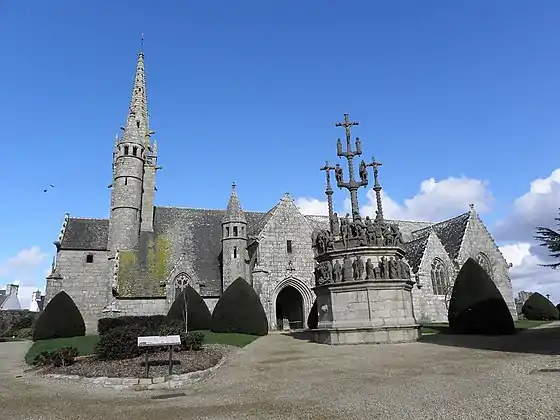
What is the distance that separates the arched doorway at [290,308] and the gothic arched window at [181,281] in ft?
22.3

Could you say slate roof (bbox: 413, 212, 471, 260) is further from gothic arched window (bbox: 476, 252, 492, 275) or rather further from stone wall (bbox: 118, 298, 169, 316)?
stone wall (bbox: 118, 298, 169, 316)

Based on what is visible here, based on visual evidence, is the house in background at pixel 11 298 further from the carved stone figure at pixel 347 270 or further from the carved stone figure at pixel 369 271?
the carved stone figure at pixel 369 271

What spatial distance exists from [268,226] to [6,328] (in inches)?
896

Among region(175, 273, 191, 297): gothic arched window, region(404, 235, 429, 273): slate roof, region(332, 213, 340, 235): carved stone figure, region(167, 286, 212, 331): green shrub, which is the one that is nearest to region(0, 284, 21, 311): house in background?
region(175, 273, 191, 297): gothic arched window

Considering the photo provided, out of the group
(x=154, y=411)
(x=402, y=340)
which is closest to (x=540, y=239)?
(x=402, y=340)

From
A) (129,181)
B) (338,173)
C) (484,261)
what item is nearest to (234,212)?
(129,181)

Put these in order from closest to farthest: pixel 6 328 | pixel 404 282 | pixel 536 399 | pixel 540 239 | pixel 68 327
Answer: pixel 536 399
pixel 540 239
pixel 404 282
pixel 68 327
pixel 6 328

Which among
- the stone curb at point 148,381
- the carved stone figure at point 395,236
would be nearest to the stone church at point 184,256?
the carved stone figure at point 395,236

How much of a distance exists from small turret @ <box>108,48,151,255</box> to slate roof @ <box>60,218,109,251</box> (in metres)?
1.62

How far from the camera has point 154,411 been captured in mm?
6594

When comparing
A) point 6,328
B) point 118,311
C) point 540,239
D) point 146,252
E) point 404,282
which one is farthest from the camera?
point 6,328

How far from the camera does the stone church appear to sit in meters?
25.9

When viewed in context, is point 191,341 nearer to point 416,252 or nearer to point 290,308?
point 290,308

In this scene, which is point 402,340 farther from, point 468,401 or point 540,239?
point 468,401
